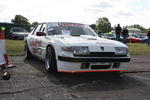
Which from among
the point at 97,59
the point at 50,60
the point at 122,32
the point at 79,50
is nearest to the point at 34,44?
the point at 50,60

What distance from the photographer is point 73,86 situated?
16.3 feet

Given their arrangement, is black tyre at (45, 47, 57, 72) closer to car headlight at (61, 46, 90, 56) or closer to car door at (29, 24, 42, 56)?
car headlight at (61, 46, 90, 56)

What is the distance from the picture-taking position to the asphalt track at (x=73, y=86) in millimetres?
4262

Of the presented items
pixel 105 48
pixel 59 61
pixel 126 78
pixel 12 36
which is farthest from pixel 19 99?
pixel 12 36

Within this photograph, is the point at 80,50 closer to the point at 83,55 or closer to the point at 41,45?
the point at 83,55

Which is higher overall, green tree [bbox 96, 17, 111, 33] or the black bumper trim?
green tree [bbox 96, 17, 111, 33]

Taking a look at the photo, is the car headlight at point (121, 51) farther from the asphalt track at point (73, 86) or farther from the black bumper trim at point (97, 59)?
the asphalt track at point (73, 86)

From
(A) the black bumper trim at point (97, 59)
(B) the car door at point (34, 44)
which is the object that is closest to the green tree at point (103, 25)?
(B) the car door at point (34, 44)

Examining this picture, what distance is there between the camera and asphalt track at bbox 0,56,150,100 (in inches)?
168

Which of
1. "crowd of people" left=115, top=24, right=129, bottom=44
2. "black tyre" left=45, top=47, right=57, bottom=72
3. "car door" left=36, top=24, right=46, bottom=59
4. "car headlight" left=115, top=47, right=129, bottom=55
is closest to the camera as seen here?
"car headlight" left=115, top=47, right=129, bottom=55

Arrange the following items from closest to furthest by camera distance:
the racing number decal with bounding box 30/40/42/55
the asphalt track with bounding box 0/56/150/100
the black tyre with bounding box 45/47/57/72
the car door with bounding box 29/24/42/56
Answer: the asphalt track with bounding box 0/56/150/100, the black tyre with bounding box 45/47/57/72, the racing number decal with bounding box 30/40/42/55, the car door with bounding box 29/24/42/56

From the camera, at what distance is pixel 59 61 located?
18.7 feet

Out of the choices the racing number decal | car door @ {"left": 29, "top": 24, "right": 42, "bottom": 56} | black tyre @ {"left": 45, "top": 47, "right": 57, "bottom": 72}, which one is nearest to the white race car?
black tyre @ {"left": 45, "top": 47, "right": 57, "bottom": 72}

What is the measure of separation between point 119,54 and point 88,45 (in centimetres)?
78
